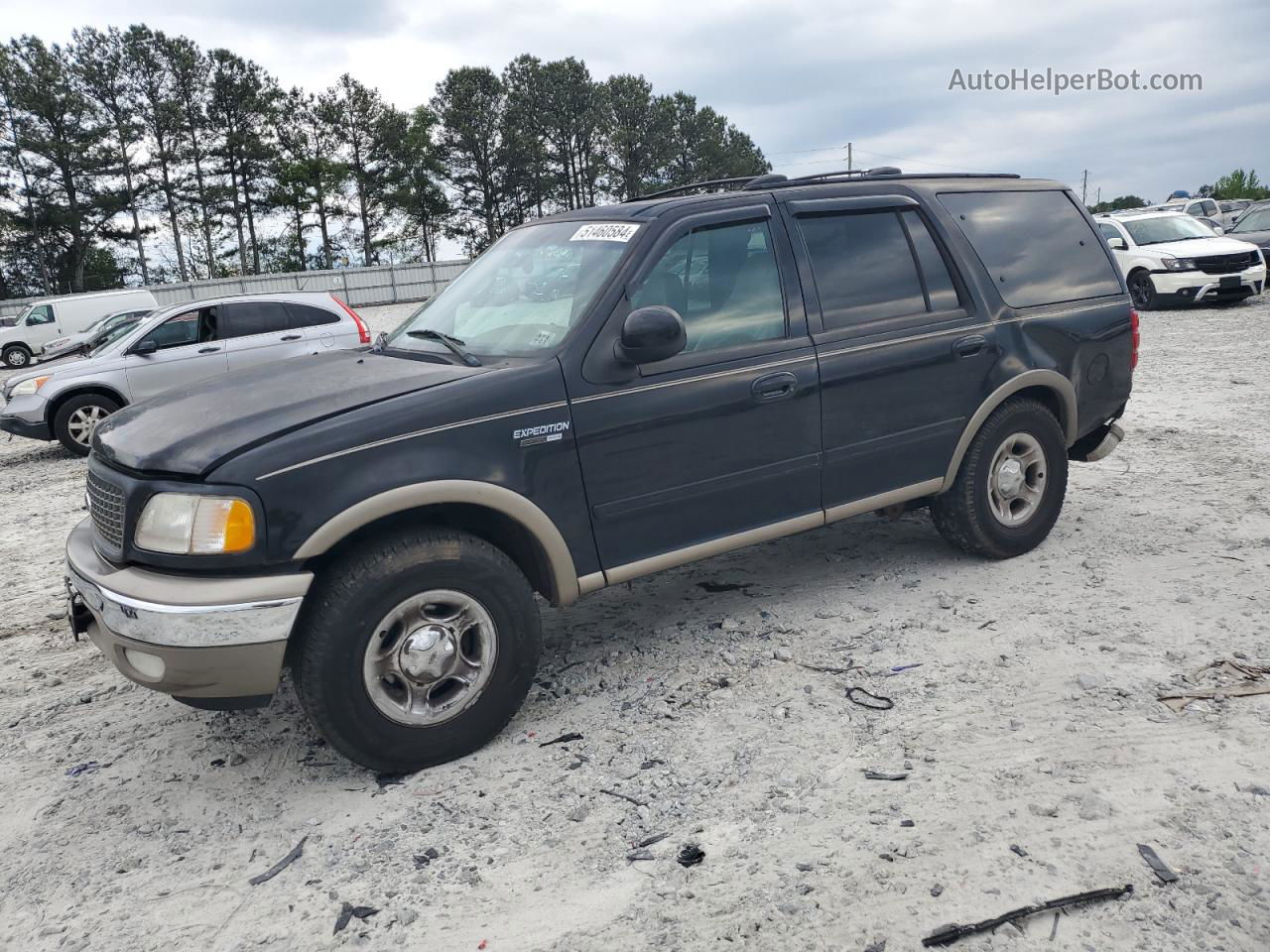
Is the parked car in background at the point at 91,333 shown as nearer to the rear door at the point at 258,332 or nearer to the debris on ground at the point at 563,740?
the rear door at the point at 258,332

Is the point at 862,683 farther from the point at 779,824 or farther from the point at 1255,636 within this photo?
the point at 1255,636

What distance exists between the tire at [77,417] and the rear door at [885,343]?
931 centimetres

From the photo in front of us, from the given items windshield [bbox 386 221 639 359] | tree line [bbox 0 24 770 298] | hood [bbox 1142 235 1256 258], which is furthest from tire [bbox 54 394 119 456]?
tree line [bbox 0 24 770 298]

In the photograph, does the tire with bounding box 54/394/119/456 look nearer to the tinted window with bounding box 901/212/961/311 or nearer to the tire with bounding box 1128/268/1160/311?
the tinted window with bounding box 901/212/961/311

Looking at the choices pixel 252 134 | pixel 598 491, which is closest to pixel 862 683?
pixel 598 491

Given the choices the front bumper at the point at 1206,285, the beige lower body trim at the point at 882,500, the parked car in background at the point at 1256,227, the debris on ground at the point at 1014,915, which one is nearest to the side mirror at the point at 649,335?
the beige lower body trim at the point at 882,500

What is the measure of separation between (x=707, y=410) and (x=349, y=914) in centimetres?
222

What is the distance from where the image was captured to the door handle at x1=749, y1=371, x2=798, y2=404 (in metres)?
4.10

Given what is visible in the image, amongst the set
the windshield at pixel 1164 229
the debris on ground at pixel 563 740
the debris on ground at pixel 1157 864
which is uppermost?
the windshield at pixel 1164 229

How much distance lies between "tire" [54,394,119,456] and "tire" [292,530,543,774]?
9.10 m

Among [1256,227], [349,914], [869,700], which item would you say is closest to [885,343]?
[869,700]

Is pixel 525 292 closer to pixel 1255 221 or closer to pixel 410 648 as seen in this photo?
pixel 410 648

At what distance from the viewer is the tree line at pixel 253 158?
53406mm

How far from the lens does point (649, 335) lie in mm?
3670
